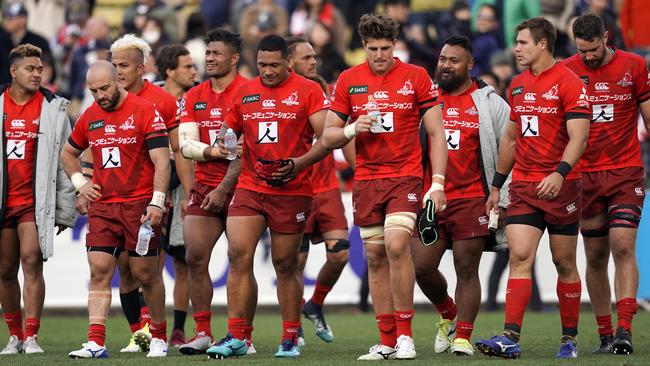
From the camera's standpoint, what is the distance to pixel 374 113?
10484 millimetres

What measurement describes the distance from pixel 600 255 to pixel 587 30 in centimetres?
190

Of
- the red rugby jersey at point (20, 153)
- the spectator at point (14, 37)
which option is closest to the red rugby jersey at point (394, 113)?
the red rugby jersey at point (20, 153)

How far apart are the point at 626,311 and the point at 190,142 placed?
387cm

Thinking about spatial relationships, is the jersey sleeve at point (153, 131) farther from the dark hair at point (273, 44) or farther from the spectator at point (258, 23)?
the spectator at point (258, 23)

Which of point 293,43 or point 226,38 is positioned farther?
point 293,43

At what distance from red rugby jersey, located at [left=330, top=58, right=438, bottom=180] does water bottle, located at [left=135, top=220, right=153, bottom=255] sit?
1859mm

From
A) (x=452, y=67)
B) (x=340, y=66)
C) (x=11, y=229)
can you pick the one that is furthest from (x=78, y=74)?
(x=452, y=67)

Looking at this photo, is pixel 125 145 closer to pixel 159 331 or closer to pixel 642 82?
pixel 159 331

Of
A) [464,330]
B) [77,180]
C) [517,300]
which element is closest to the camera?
[517,300]

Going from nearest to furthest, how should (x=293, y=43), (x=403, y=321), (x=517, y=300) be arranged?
(x=403, y=321), (x=517, y=300), (x=293, y=43)

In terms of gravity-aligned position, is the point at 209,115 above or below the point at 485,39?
below

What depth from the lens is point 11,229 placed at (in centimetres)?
1245

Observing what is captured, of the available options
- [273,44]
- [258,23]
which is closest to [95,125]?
[273,44]

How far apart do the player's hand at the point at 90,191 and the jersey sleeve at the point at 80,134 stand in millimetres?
400
